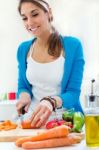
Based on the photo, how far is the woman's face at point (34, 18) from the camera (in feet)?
4.98

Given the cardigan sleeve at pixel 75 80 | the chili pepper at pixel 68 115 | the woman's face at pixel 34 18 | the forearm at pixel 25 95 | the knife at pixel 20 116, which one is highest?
the woman's face at pixel 34 18

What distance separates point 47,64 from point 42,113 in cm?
37

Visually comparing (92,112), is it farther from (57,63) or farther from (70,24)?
(70,24)

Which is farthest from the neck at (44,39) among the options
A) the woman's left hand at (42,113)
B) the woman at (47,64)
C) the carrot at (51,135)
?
the carrot at (51,135)

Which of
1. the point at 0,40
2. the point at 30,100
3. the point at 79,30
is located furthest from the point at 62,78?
the point at 0,40

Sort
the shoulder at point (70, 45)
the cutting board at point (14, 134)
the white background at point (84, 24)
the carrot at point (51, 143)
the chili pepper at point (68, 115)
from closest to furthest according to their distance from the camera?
the carrot at point (51, 143)
the cutting board at point (14, 134)
the chili pepper at point (68, 115)
the shoulder at point (70, 45)
the white background at point (84, 24)

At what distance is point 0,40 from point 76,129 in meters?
2.19

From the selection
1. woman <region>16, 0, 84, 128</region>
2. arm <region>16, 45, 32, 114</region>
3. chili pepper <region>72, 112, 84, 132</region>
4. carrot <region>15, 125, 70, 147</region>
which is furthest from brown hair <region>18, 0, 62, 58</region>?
carrot <region>15, 125, 70, 147</region>

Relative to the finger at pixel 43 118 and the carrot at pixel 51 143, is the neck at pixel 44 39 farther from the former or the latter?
the carrot at pixel 51 143

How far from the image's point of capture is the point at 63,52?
5.16 feet

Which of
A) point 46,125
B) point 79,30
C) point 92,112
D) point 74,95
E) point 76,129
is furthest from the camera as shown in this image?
point 79,30

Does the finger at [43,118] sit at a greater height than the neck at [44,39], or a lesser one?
lesser

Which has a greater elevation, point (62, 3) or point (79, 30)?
point (62, 3)

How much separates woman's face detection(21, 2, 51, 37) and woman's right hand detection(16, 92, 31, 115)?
31cm
